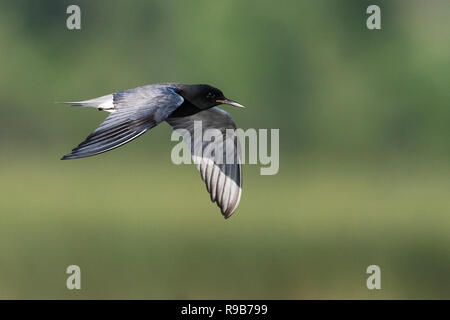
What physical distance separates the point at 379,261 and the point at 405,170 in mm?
4910

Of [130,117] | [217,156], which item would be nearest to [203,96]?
[217,156]

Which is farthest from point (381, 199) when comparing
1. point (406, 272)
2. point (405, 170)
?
point (406, 272)

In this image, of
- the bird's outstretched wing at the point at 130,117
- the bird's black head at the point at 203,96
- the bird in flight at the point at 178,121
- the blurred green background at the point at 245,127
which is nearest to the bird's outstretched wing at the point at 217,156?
the bird in flight at the point at 178,121

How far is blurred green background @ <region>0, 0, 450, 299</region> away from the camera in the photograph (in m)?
9.31

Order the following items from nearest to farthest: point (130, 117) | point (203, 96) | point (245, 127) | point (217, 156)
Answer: point (130, 117), point (203, 96), point (217, 156), point (245, 127)

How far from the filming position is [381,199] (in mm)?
12344

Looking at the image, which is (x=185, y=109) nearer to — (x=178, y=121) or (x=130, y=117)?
(x=178, y=121)

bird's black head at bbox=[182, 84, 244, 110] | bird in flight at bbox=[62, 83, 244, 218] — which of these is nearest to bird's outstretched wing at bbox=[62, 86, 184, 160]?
bird in flight at bbox=[62, 83, 244, 218]

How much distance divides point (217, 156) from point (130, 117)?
1277 millimetres

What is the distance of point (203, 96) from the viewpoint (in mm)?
Answer: 4473

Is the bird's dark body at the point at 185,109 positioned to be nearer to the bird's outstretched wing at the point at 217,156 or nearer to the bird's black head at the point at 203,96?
the bird's black head at the point at 203,96
